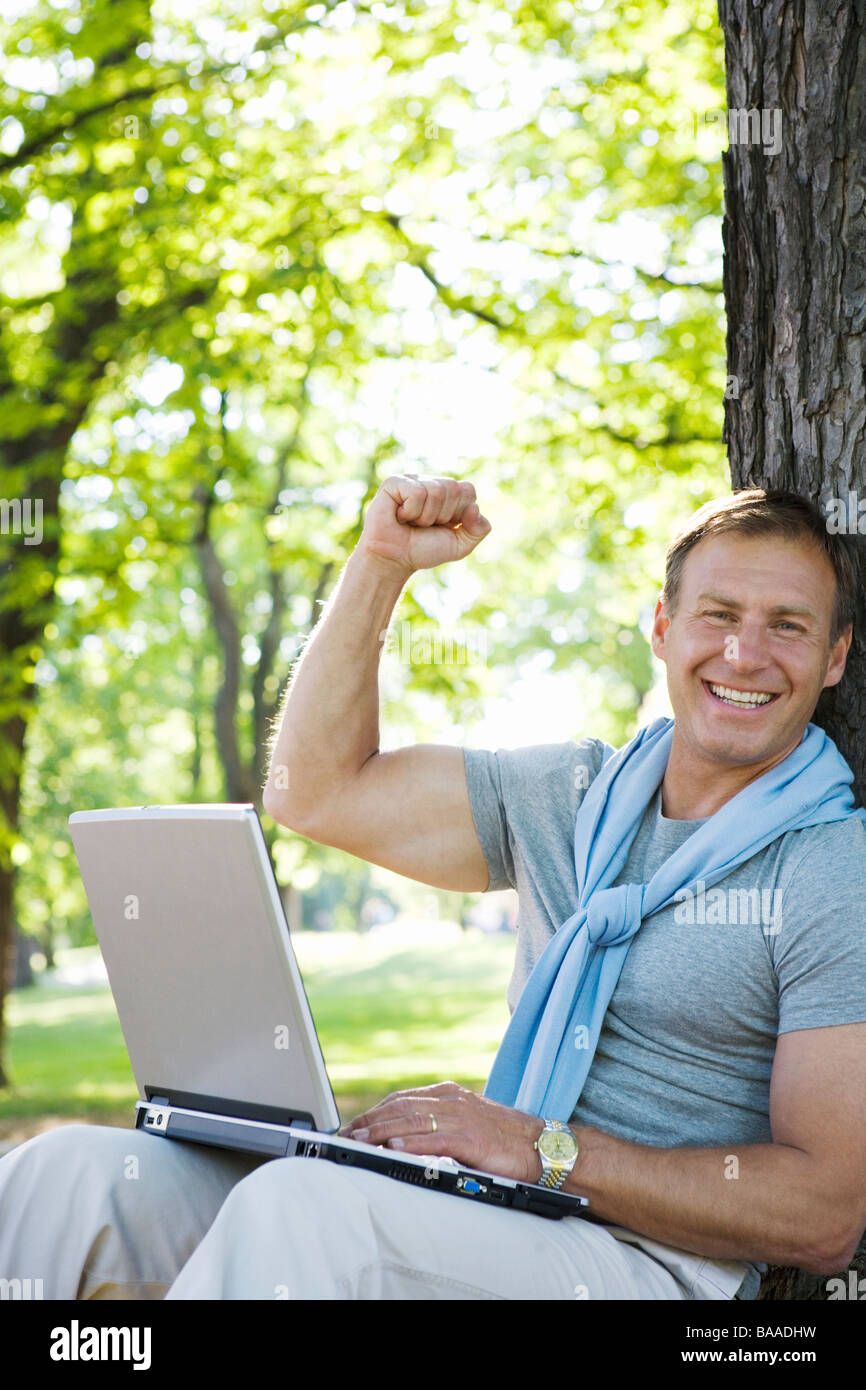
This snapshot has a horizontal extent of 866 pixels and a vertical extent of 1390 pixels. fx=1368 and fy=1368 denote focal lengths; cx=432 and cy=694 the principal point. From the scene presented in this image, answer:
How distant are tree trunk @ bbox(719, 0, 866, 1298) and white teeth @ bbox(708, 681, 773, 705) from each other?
0.36 m

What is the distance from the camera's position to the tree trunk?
2.88 m

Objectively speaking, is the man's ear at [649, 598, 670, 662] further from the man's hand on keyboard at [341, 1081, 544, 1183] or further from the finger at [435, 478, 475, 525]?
the man's hand on keyboard at [341, 1081, 544, 1183]

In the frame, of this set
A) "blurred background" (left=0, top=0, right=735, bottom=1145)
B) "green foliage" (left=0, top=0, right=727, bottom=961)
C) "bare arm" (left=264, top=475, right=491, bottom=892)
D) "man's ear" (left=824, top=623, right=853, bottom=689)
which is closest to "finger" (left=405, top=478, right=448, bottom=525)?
"bare arm" (left=264, top=475, right=491, bottom=892)

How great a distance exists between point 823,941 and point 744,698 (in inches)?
20.6

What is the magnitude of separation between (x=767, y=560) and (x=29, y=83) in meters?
7.09

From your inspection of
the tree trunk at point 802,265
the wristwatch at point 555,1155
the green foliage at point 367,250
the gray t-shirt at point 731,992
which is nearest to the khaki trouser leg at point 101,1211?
the wristwatch at point 555,1155

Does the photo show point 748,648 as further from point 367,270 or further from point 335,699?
point 367,270

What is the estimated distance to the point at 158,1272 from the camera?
2.42 meters

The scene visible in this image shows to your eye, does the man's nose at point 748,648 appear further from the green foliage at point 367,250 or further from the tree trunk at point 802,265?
the green foliage at point 367,250

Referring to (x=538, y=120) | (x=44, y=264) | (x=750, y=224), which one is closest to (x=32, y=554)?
(x=538, y=120)

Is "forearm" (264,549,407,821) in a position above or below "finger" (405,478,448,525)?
below

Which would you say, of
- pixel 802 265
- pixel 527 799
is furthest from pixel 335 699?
pixel 802 265

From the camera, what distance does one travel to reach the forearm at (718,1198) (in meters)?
2.18

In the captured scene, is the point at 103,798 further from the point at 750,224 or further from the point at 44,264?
the point at 750,224
